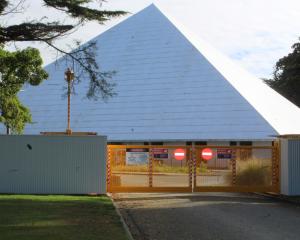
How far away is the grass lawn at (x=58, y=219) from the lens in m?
10.5

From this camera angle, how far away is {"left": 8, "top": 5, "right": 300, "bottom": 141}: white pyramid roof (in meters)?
44.4

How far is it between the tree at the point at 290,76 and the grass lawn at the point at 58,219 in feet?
171

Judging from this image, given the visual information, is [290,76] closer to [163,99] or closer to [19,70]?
[163,99]

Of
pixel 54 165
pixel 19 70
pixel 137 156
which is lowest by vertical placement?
pixel 54 165

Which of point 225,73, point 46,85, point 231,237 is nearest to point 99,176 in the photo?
point 231,237

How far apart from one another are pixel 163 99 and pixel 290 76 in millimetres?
23592

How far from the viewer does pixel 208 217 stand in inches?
562

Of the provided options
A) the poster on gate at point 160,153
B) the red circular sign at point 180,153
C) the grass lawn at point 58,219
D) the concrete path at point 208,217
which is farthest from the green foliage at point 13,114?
the grass lawn at point 58,219

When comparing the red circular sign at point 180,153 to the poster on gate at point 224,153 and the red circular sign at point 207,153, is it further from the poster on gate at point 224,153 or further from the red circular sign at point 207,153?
the poster on gate at point 224,153

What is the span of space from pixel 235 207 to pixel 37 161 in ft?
22.7

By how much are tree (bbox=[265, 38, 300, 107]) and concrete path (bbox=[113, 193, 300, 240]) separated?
156 ft

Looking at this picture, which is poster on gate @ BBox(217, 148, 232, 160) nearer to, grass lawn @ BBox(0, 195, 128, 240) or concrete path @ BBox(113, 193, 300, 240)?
concrete path @ BBox(113, 193, 300, 240)

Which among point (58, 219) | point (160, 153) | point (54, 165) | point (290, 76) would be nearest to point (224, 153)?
point (160, 153)

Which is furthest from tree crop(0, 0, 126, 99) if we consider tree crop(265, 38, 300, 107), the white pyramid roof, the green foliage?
tree crop(265, 38, 300, 107)
